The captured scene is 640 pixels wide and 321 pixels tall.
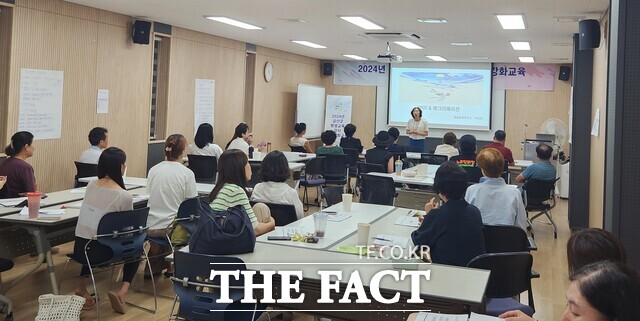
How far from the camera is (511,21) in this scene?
285 inches

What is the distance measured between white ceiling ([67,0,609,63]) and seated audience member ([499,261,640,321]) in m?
4.89

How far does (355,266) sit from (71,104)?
5.50m

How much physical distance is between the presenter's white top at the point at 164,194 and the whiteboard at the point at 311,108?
27.1 feet

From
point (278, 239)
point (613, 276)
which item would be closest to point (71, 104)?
point (278, 239)

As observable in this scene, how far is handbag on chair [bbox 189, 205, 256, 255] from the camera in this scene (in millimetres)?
3045

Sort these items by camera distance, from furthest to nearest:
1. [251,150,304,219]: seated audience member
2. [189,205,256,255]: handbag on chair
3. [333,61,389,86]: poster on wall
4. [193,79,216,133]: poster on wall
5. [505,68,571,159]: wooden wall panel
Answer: [333,61,389,86]: poster on wall < [505,68,571,159]: wooden wall panel < [193,79,216,133]: poster on wall < [251,150,304,219]: seated audience member < [189,205,256,255]: handbag on chair

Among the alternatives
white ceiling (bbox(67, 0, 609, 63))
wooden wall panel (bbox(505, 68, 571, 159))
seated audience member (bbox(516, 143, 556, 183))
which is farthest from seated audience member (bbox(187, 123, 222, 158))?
wooden wall panel (bbox(505, 68, 571, 159))

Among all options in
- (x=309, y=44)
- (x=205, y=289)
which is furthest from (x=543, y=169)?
(x=205, y=289)

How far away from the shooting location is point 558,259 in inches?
260

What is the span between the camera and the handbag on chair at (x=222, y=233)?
304 cm

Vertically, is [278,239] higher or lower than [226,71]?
lower

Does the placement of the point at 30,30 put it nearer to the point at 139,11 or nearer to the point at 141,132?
the point at 139,11

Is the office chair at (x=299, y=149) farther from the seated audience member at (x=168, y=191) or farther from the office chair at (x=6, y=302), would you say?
the office chair at (x=6, y=302)

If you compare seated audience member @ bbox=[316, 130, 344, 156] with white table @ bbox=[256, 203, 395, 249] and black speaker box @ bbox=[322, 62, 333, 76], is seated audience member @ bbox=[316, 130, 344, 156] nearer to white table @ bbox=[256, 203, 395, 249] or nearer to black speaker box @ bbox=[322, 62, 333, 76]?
white table @ bbox=[256, 203, 395, 249]
